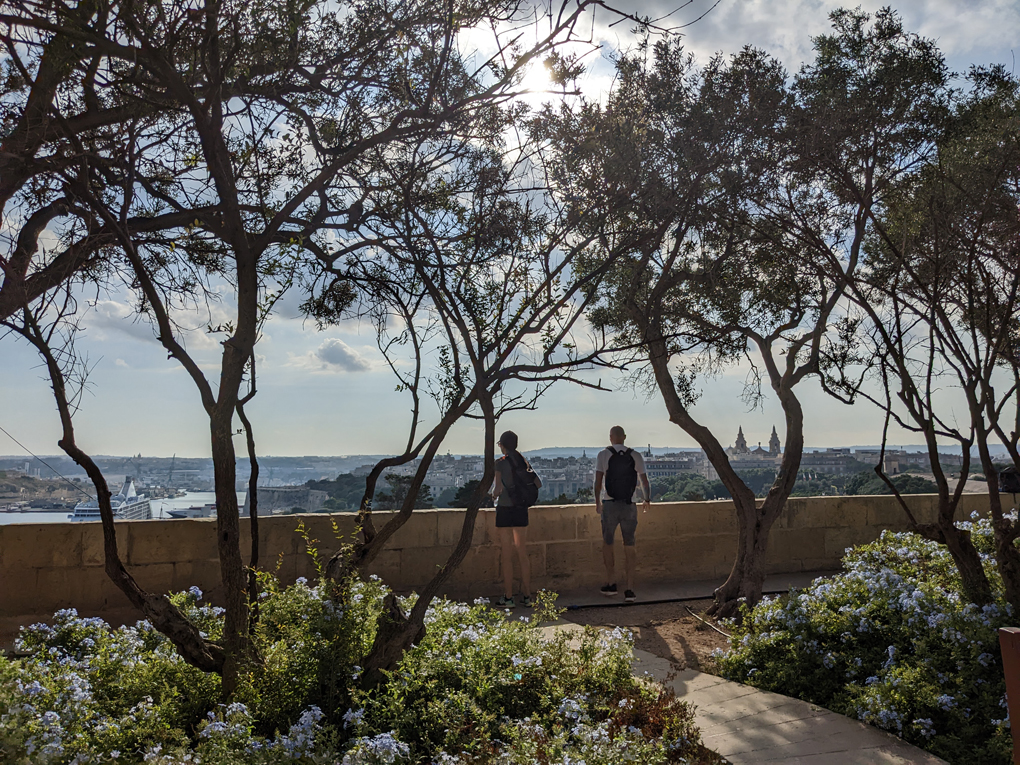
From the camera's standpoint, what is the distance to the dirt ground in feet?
17.2

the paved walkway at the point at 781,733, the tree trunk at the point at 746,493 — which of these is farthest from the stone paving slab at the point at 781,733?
the tree trunk at the point at 746,493

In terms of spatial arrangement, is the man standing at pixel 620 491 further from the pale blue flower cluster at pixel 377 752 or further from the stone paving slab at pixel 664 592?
the pale blue flower cluster at pixel 377 752

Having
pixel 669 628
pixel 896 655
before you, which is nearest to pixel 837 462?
pixel 669 628

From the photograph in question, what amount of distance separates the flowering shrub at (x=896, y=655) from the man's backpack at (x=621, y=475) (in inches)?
74.8

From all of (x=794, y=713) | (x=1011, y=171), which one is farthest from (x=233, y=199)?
(x=1011, y=171)

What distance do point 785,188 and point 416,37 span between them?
10.1ft

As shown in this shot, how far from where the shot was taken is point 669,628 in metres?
6.08

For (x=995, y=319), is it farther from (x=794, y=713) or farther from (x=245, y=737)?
(x=245, y=737)

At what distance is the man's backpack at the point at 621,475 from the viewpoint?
22.7 ft

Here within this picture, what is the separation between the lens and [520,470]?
22.0ft

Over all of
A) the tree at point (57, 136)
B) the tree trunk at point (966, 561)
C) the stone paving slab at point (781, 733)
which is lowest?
the stone paving slab at point (781, 733)

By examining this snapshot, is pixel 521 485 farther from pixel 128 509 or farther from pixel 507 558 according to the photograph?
pixel 128 509

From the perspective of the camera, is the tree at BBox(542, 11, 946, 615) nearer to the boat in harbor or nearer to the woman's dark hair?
the woman's dark hair

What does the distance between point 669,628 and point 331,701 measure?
362 cm
